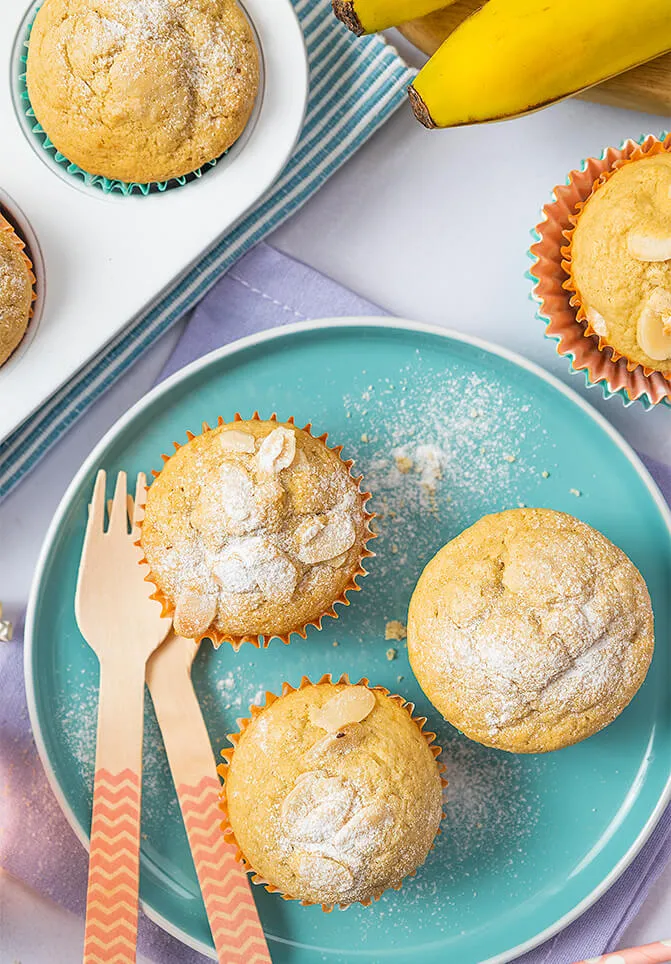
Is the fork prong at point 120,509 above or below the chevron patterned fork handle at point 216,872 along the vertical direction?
above

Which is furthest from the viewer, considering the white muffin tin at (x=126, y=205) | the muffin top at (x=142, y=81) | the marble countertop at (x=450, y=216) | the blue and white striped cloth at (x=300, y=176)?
the marble countertop at (x=450, y=216)

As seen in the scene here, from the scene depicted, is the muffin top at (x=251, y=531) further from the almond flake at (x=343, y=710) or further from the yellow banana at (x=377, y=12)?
the yellow banana at (x=377, y=12)

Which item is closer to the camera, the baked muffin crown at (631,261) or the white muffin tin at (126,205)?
the baked muffin crown at (631,261)

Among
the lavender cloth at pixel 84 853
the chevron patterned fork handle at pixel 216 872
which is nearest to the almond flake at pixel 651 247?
the lavender cloth at pixel 84 853

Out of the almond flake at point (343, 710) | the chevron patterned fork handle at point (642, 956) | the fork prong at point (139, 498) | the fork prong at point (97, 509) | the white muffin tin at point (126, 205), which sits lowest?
the chevron patterned fork handle at point (642, 956)

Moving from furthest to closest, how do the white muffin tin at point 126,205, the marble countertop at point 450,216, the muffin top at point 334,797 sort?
the marble countertop at point 450,216 → the white muffin tin at point 126,205 → the muffin top at point 334,797

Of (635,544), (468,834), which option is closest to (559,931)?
(468,834)

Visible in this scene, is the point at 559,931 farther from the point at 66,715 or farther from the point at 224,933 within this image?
the point at 66,715

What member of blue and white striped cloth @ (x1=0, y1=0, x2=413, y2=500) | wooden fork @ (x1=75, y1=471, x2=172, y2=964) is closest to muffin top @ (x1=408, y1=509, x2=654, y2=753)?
wooden fork @ (x1=75, y1=471, x2=172, y2=964)
